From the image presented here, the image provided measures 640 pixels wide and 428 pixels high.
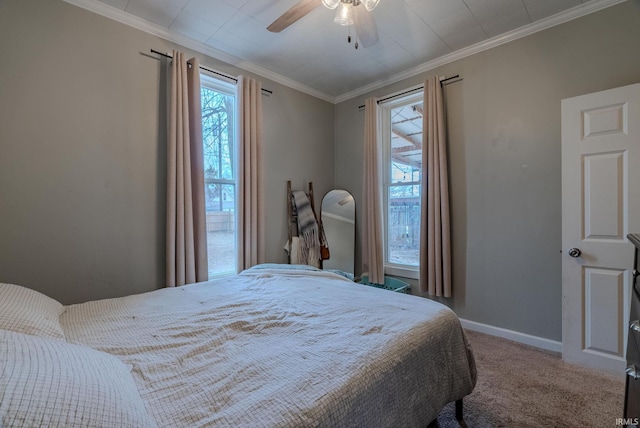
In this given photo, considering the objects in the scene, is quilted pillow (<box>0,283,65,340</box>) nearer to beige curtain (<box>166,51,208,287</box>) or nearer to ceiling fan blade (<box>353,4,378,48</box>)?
beige curtain (<box>166,51,208,287</box>)

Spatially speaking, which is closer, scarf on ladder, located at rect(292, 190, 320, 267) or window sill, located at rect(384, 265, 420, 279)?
window sill, located at rect(384, 265, 420, 279)

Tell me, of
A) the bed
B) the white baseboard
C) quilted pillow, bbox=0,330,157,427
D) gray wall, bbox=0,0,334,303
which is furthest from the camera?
the white baseboard

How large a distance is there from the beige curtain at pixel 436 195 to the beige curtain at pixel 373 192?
57 cm

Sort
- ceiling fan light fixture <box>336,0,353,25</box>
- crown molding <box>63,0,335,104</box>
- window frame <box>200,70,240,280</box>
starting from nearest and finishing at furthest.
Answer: ceiling fan light fixture <box>336,0,353,25</box>, crown molding <box>63,0,335,104</box>, window frame <box>200,70,240,280</box>

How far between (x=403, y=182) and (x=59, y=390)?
3.27 meters

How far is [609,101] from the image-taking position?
2010mm

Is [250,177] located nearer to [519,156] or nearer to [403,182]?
[403,182]

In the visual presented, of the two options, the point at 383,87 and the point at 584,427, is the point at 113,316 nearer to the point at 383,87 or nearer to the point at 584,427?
the point at 584,427

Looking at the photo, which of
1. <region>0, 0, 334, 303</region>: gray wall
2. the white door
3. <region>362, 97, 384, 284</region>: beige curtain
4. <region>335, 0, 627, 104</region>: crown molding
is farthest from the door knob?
<region>0, 0, 334, 303</region>: gray wall

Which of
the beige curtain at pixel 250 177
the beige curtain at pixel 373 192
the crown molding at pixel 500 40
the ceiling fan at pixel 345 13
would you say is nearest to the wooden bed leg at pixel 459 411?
the beige curtain at pixel 373 192

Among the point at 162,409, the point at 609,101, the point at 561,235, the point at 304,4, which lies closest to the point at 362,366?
the point at 162,409

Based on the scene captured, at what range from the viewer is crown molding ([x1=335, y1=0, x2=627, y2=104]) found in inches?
85.3

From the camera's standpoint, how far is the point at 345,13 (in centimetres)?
172

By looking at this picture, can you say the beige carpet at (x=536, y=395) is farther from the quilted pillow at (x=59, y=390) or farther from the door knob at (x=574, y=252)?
the quilted pillow at (x=59, y=390)
